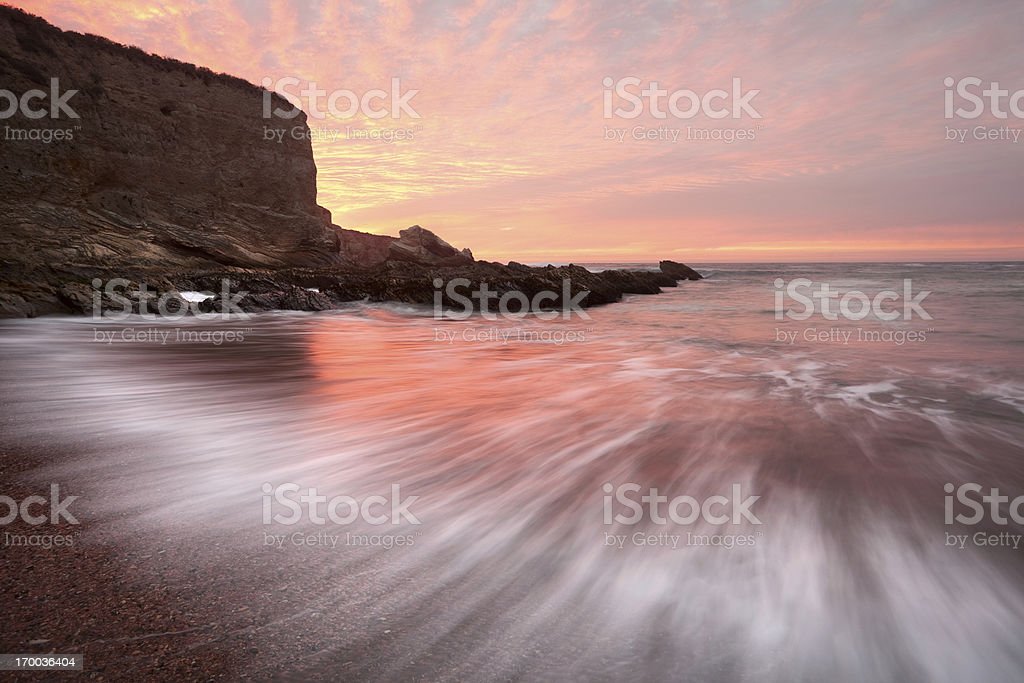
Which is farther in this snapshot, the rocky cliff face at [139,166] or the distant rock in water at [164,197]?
the rocky cliff face at [139,166]

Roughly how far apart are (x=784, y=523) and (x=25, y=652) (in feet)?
11.2

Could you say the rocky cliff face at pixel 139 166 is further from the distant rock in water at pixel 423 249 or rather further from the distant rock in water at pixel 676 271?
the distant rock in water at pixel 676 271

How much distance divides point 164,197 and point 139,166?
76.3 inches

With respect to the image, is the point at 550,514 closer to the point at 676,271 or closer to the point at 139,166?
the point at 139,166

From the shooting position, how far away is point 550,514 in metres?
3.25

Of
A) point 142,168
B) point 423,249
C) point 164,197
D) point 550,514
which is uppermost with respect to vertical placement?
point 142,168

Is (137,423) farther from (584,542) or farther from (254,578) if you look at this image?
(584,542)

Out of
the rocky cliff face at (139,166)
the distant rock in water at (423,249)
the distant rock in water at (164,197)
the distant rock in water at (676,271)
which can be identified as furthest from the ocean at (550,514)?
the distant rock in water at (676,271)

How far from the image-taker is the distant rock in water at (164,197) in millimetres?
16797

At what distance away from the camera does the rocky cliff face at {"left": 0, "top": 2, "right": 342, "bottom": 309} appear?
64.1 ft

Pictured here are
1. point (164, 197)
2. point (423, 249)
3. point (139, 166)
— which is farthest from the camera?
point (423, 249)

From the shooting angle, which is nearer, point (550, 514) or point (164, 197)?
point (550, 514)

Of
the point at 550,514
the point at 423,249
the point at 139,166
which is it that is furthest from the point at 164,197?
the point at 550,514

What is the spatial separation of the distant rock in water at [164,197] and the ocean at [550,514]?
10.4 m
